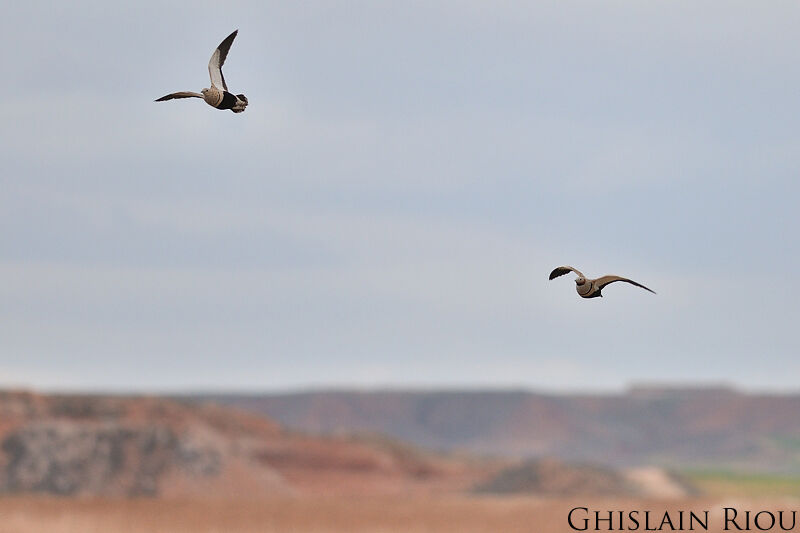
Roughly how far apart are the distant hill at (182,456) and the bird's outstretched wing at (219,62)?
67037mm

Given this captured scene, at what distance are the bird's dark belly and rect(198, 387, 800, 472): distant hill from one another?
5809 inches

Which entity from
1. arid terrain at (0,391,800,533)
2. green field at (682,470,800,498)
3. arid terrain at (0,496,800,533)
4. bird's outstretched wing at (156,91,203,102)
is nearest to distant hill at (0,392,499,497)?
arid terrain at (0,391,800,533)

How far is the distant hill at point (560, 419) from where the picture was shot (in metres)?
159

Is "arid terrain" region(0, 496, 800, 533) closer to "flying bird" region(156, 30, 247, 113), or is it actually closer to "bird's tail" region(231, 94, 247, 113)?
"flying bird" region(156, 30, 247, 113)

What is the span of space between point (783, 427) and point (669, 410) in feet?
50.4

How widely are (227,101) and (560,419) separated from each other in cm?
16173

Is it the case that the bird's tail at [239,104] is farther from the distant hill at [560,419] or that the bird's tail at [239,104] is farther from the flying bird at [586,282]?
the distant hill at [560,419]

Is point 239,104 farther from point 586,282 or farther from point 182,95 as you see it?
point 586,282

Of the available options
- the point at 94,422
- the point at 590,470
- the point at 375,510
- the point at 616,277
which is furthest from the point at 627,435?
the point at 616,277

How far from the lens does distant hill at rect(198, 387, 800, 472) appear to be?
6245 inches

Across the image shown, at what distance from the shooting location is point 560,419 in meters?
168

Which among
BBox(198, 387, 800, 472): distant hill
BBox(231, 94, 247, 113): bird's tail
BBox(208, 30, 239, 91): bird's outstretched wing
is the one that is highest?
BBox(198, 387, 800, 472): distant hill

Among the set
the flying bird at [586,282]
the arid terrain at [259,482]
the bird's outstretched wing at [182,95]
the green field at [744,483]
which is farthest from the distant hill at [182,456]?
the flying bird at [586,282]

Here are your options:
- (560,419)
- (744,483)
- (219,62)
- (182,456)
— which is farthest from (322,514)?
(560,419)
